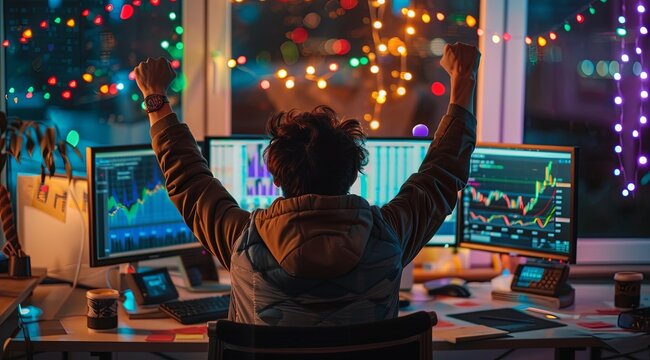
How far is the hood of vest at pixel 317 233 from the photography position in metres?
1.83

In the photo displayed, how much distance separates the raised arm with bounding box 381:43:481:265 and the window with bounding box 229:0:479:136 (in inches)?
49.7

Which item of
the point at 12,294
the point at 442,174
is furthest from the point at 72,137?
the point at 442,174

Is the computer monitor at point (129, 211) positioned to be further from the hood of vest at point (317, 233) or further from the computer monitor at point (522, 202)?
the hood of vest at point (317, 233)

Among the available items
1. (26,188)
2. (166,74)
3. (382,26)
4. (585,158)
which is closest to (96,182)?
(26,188)

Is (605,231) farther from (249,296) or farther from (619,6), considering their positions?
(249,296)

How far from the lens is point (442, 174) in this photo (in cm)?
216

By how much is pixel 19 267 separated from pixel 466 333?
1.40 m

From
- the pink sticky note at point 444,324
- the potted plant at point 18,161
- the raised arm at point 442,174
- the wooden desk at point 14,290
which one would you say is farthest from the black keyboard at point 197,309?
the raised arm at point 442,174

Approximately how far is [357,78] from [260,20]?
421 millimetres

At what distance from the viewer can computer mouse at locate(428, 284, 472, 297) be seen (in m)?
3.10

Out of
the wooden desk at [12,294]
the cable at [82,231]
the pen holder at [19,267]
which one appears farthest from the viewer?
the cable at [82,231]

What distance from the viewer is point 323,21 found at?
353 cm

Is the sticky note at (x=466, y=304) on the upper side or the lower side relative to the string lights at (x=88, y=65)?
lower

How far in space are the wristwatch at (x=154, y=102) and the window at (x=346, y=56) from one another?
4.46ft
